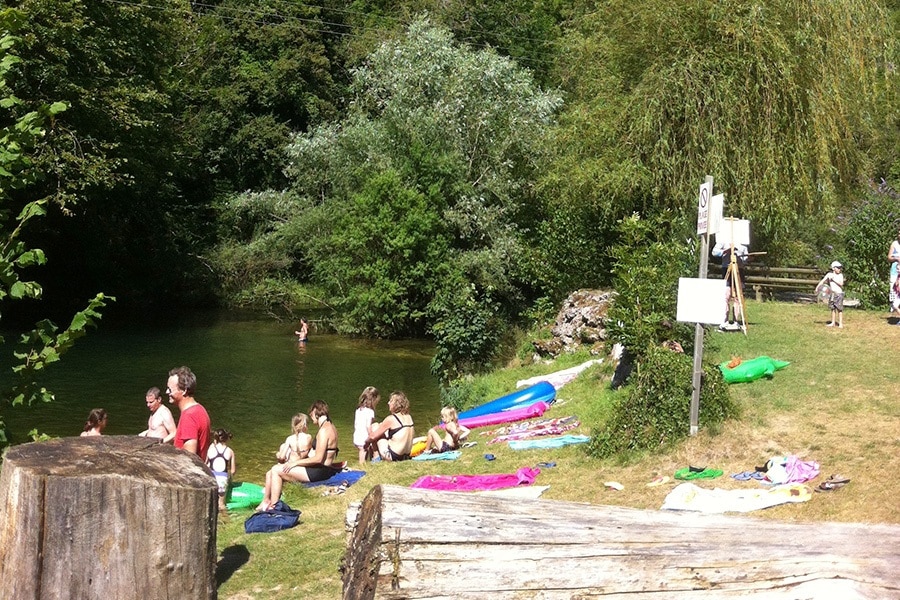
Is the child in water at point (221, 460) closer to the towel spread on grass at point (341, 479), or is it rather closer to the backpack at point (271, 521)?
the towel spread on grass at point (341, 479)

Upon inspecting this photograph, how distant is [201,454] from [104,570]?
322 inches

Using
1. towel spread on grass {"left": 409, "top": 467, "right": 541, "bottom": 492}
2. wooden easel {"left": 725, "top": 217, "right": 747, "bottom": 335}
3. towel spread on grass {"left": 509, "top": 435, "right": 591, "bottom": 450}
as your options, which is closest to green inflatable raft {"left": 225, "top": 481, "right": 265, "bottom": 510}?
towel spread on grass {"left": 409, "top": 467, "right": 541, "bottom": 492}

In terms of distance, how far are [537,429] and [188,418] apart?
5853 mm

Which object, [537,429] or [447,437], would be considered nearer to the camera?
[447,437]

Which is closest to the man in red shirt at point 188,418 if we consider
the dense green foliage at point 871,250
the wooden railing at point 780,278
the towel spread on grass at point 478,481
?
the towel spread on grass at point 478,481

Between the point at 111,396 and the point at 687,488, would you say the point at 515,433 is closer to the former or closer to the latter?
the point at 687,488

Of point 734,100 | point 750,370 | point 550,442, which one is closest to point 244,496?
point 550,442

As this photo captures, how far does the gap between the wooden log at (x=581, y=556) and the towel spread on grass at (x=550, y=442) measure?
9.71 metres

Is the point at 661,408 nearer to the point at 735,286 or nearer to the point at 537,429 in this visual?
the point at 537,429

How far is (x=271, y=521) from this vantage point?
8.96m

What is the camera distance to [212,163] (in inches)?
1763

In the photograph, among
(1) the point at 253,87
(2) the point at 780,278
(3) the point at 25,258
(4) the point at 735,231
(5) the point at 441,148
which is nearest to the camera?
(3) the point at 25,258

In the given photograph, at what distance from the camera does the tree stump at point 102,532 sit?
1.65 metres

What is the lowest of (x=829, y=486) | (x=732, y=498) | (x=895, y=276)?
(x=732, y=498)
